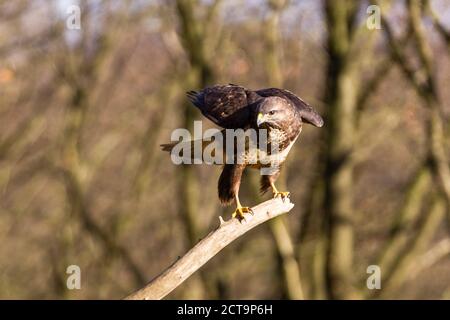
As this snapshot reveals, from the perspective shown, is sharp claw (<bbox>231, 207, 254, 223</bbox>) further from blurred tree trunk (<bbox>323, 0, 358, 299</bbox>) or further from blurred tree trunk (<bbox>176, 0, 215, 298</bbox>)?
blurred tree trunk (<bbox>176, 0, 215, 298</bbox>)

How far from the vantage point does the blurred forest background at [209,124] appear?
12.6m

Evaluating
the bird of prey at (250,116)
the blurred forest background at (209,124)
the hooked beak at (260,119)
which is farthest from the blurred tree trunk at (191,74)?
the hooked beak at (260,119)

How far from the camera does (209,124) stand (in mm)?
19875

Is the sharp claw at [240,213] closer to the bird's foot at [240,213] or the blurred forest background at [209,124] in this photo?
the bird's foot at [240,213]

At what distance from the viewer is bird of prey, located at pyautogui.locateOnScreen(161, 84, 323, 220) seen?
6863 mm

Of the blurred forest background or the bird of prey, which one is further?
the blurred forest background

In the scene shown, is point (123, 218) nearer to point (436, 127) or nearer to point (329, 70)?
point (329, 70)

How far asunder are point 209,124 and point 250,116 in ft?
42.1

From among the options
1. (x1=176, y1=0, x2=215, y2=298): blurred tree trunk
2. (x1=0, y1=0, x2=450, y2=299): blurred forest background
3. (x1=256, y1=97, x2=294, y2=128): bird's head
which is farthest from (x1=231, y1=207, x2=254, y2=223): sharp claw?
(x1=176, y1=0, x2=215, y2=298): blurred tree trunk

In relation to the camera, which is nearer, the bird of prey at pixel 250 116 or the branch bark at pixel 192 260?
the branch bark at pixel 192 260

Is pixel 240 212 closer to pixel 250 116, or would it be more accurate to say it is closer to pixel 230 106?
pixel 250 116

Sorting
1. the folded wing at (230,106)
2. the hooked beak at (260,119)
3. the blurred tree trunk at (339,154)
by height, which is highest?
the blurred tree trunk at (339,154)

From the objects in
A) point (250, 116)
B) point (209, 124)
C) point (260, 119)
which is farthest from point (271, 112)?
point (209, 124)
